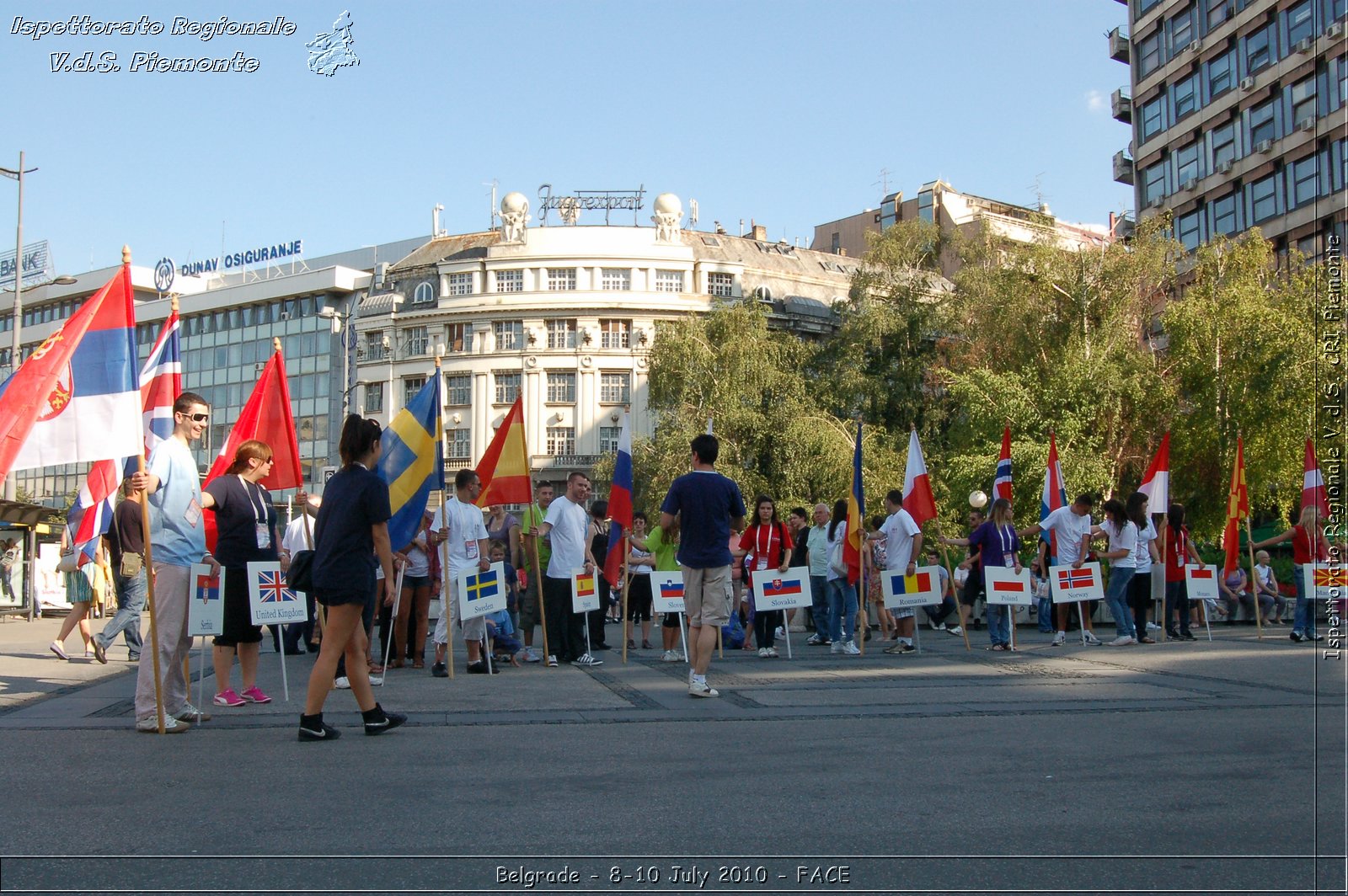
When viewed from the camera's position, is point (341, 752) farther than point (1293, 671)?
No

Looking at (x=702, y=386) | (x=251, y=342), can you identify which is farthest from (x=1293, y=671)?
(x=251, y=342)

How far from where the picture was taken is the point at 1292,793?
5.98 m

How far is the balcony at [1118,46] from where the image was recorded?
57938mm

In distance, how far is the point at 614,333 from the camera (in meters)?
81.5

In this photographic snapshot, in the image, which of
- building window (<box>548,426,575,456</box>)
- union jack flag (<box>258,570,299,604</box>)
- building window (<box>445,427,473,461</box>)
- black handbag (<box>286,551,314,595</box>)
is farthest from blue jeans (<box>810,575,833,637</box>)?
building window (<box>445,427,473,461</box>)

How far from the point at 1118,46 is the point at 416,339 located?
151ft

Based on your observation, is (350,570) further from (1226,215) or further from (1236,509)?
(1226,215)

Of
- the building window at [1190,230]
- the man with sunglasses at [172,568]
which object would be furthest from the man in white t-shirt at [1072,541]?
the building window at [1190,230]

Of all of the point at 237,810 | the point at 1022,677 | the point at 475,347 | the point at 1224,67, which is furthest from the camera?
the point at 475,347

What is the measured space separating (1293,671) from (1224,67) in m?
44.4

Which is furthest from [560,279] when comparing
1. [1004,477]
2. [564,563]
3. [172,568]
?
[172,568]

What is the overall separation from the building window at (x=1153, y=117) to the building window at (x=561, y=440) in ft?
125

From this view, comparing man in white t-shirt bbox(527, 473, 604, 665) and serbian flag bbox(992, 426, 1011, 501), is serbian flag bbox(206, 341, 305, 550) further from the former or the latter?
serbian flag bbox(992, 426, 1011, 501)

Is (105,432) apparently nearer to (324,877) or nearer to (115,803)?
(115,803)
